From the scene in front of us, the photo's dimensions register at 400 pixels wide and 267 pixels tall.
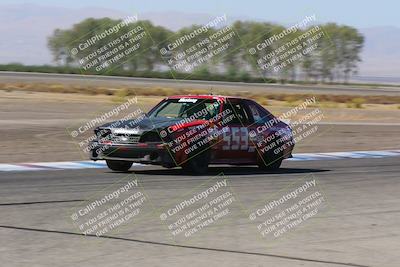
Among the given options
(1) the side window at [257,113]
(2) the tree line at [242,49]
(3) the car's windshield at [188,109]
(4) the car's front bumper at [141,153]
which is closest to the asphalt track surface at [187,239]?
(4) the car's front bumper at [141,153]

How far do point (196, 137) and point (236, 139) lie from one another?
1.04 meters

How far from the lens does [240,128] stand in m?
15.1

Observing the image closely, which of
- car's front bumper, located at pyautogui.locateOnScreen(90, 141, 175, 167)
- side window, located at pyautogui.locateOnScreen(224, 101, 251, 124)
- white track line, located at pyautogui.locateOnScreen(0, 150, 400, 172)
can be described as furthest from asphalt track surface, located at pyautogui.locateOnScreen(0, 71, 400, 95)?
car's front bumper, located at pyautogui.locateOnScreen(90, 141, 175, 167)

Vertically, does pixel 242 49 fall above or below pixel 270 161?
below

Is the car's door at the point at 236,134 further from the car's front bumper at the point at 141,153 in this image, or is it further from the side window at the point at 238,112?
the car's front bumper at the point at 141,153

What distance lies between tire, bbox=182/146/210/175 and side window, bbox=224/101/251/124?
89 cm

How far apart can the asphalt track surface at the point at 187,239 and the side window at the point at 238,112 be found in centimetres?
130

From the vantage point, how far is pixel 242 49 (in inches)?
5527

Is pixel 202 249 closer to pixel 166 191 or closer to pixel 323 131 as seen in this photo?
pixel 166 191

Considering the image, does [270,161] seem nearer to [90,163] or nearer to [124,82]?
[90,163]

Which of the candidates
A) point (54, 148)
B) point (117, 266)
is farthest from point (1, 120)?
point (117, 266)

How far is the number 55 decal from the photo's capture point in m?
14.8

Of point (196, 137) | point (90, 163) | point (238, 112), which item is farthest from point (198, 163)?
point (90, 163)

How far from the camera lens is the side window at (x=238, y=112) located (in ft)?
49.7
